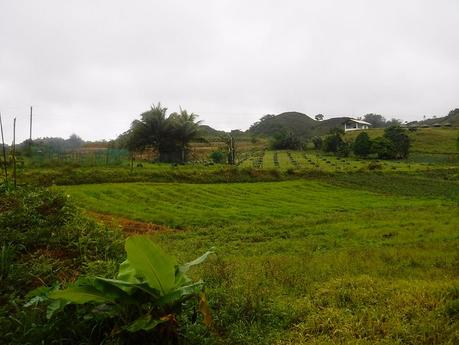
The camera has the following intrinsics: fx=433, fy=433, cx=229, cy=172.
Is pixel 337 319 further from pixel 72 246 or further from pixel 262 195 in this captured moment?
pixel 262 195

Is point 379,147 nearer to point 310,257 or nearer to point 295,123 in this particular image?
point 310,257

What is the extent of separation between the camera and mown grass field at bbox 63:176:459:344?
11.8 ft

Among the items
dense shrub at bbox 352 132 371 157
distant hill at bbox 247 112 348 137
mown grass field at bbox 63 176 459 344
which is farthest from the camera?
distant hill at bbox 247 112 348 137

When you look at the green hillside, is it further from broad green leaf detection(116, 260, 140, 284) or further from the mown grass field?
broad green leaf detection(116, 260, 140, 284)

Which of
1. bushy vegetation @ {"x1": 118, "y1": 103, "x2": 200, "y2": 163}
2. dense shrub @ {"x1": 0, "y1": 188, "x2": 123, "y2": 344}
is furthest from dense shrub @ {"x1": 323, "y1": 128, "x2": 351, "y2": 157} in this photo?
dense shrub @ {"x1": 0, "y1": 188, "x2": 123, "y2": 344}

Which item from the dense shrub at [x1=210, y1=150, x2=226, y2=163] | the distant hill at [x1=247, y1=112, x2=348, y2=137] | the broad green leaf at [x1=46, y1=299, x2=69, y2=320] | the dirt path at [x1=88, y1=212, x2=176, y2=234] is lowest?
the dirt path at [x1=88, y1=212, x2=176, y2=234]

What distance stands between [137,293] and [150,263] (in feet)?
0.81

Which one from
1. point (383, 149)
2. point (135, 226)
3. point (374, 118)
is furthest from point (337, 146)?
point (374, 118)

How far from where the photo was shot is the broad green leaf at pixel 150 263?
3.15 meters

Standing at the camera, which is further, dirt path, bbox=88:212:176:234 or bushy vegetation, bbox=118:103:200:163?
bushy vegetation, bbox=118:103:200:163

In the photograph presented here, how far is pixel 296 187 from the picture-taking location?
25.7m

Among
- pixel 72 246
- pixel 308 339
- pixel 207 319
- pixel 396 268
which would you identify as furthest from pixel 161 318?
pixel 396 268

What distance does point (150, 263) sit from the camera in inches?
125

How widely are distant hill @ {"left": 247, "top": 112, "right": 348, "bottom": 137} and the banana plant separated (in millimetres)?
95437
